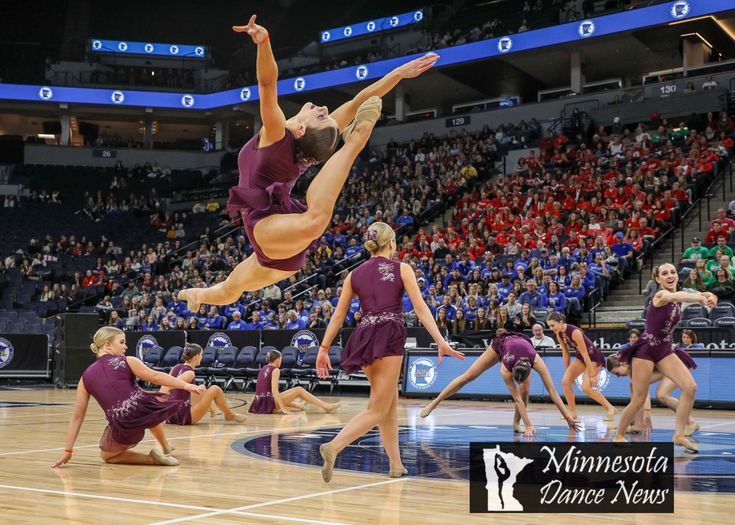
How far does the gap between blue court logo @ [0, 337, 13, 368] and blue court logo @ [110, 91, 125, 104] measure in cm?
2064

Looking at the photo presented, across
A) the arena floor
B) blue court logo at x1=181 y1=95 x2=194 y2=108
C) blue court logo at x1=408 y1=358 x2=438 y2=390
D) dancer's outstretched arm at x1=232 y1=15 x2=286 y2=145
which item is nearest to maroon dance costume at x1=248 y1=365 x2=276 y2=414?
the arena floor

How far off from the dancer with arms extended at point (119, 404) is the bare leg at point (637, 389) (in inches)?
167

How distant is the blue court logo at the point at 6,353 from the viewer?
2258 cm

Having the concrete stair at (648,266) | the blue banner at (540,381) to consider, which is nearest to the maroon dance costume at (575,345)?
the blue banner at (540,381)

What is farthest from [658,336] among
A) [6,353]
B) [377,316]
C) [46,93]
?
[46,93]

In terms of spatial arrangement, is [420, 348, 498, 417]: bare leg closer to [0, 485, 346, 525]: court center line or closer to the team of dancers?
the team of dancers

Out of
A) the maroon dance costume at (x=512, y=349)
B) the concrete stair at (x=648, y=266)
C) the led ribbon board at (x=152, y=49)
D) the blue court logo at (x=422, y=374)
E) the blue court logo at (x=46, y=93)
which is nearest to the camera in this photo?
the maroon dance costume at (x=512, y=349)

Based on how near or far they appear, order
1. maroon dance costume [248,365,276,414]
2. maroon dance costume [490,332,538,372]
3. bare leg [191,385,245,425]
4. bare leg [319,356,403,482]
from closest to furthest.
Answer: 1. bare leg [319,356,403,482]
2. maroon dance costume [490,332,538,372]
3. bare leg [191,385,245,425]
4. maroon dance costume [248,365,276,414]

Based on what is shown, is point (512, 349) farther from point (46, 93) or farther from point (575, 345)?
point (46, 93)

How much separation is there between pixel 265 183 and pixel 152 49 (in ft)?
139

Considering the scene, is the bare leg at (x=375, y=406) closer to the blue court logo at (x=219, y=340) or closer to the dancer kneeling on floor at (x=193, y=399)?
the dancer kneeling on floor at (x=193, y=399)

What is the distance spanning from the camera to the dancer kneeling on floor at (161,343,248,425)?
11031 mm

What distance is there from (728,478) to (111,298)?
77.7 feet

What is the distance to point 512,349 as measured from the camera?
1070cm
